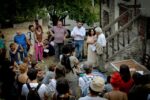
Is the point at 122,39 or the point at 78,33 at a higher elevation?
the point at 78,33

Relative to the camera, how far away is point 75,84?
394 inches

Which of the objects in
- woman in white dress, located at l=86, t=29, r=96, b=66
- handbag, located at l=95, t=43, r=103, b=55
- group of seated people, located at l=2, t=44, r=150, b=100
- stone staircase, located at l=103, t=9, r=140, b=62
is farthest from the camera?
stone staircase, located at l=103, t=9, r=140, b=62

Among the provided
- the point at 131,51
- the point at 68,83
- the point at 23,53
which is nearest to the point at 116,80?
the point at 68,83

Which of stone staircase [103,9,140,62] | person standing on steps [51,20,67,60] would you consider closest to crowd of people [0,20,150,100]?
stone staircase [103,9,140,62]

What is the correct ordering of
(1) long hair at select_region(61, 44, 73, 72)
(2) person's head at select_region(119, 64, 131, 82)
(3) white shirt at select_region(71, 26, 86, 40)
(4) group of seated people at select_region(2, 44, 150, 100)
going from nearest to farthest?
1. (4) group of seated people at select_region(2, 44, 150, 100)
2. (2) person's head at select_region(119, 64, 131, 82)
3. (1) long hair at select_region(61, 44, 73, 72)
4. (3) white shirt at select_region(71, 26, 86, 40)

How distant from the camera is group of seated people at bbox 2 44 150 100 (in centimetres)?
824

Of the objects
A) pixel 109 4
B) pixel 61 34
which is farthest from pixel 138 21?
pixel 109 4

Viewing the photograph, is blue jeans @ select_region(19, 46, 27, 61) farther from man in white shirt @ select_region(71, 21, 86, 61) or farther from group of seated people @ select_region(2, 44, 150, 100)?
group of seated people @ select_region(2, 44, 150, 100)

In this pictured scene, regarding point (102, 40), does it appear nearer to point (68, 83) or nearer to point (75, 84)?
point (75, 84)

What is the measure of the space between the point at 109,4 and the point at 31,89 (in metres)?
14.6

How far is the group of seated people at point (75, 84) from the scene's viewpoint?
8.24 meters

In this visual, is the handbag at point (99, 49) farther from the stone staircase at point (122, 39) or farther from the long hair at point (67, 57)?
the long hair at point (67, 57)

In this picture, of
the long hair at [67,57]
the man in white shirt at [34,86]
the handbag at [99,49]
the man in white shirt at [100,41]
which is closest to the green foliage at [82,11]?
the man in white shirt at [100,41]

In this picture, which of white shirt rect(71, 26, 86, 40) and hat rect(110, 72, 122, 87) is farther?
white shirt rect(71, 26, 86, 40)
